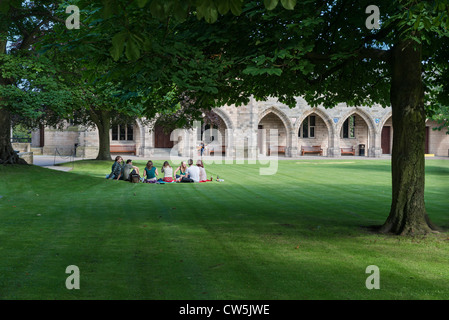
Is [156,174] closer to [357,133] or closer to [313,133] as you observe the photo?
[313,133]

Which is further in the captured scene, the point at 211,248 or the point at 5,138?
the point at 5,138

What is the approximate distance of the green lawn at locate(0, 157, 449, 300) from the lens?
17.0 feet

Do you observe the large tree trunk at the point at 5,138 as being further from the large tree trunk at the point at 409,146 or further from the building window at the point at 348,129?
the building window at the point at 348,129

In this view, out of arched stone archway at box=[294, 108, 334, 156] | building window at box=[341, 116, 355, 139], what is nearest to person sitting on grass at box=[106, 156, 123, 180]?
arched stone archway at box=[294, 108, 334, 156]

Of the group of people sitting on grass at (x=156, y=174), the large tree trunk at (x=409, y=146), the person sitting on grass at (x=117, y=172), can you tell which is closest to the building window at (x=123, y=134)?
the person sitting on grass at (x=117, y=172)

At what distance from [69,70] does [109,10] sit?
56.8 ft

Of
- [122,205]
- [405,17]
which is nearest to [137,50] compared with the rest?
[405,17]

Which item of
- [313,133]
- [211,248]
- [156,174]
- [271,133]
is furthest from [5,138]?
[313,133]

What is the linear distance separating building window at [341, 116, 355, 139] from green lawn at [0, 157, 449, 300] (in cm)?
3811

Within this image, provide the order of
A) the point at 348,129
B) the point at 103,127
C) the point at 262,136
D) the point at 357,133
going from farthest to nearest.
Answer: the point at 348,129 → the point at 357,133 → the point at 262,136 → the point at 103,127

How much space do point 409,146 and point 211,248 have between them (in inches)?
148

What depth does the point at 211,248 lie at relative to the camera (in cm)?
720
